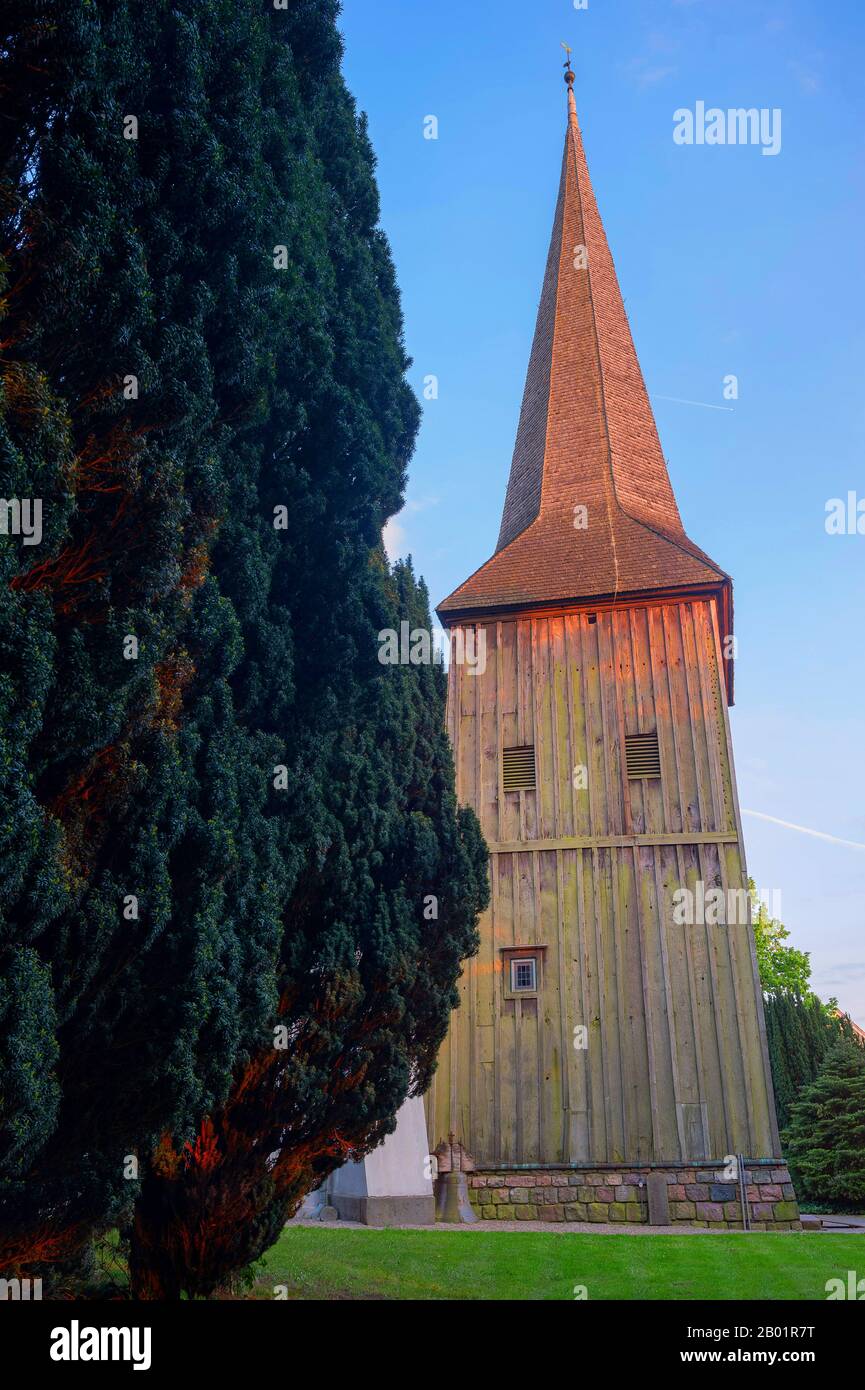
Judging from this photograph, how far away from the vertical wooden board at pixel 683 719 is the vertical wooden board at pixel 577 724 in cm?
135

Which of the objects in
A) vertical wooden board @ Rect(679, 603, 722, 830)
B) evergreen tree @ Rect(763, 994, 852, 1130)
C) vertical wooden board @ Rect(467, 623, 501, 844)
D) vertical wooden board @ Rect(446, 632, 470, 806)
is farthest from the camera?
evergreen tree @ Rect(763, 994, 852, 1130)

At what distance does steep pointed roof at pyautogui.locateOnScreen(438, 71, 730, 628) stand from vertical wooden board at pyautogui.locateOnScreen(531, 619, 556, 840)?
63 centimetres

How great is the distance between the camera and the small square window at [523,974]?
14711 millimetres

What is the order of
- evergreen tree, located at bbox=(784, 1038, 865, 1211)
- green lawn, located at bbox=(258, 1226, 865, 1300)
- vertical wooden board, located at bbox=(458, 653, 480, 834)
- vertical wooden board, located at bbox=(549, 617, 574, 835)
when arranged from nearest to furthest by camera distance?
green lawn, located at bbox=(258, 1226, 865, 1300) < vertical wooden board, located at bbox=(549, 617, 574, 835) < vertical wooden board, located at bbox=(458, 653, 480, 834) < evergreen tree, located at bbox=(784, 1038, 865, 1211)

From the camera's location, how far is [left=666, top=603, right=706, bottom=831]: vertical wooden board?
14.9m

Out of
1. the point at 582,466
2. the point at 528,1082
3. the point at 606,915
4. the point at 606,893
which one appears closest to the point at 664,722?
the point at 606,893

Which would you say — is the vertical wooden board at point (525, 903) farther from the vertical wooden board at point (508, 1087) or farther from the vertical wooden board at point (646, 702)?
the vertical wooden board at point (646, 702)

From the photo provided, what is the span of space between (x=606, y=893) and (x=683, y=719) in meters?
2.81

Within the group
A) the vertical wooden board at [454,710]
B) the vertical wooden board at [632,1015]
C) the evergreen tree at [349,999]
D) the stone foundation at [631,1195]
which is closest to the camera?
the evergreen tree at [349,999]

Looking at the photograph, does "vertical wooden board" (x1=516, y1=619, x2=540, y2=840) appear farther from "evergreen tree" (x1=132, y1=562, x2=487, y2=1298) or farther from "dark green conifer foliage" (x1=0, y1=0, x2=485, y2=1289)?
"dark green conifer foliage" (x1=0, y1=0, x2=485, y2=1289)

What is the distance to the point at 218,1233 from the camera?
6164 mm

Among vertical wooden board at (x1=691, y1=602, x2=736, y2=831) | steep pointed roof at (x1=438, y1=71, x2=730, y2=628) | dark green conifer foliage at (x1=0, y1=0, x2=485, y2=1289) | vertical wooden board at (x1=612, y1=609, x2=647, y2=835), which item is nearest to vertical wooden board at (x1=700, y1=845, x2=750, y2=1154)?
vertical wooden board at (x1=691, y1=602, x2=736, y2=831)

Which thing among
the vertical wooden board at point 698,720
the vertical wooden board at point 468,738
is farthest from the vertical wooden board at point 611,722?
the vertical wooden board at point 468,738
